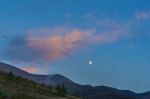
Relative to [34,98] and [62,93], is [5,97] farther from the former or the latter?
[62,93]

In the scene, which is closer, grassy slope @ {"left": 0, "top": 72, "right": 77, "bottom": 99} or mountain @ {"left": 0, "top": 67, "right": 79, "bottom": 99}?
grassy slope @ {"left": 0, "top": 72, "right": 77, "bottom": 99}

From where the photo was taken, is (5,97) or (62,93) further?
(62,93)

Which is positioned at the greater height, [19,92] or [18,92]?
[19,92]

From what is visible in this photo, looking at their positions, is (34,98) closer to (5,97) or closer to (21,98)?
(21,98)

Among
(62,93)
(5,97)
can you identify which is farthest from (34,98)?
(62,93)

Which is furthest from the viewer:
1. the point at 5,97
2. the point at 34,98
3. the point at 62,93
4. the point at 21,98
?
the point at 62,93

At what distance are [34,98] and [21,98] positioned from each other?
7444mm

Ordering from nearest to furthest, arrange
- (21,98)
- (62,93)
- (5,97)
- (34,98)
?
(5,97) < (21,98) < (34,98) < (62,93)

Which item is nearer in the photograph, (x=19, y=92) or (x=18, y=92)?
(x=18, y=92)

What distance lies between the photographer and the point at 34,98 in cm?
11056

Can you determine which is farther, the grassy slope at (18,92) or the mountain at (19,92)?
the mountain at (19,92)

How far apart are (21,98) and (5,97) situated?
8958mm

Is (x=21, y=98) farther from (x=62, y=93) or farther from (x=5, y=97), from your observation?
(x=62, y=93)

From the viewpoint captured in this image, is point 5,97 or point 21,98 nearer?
point 5,97
